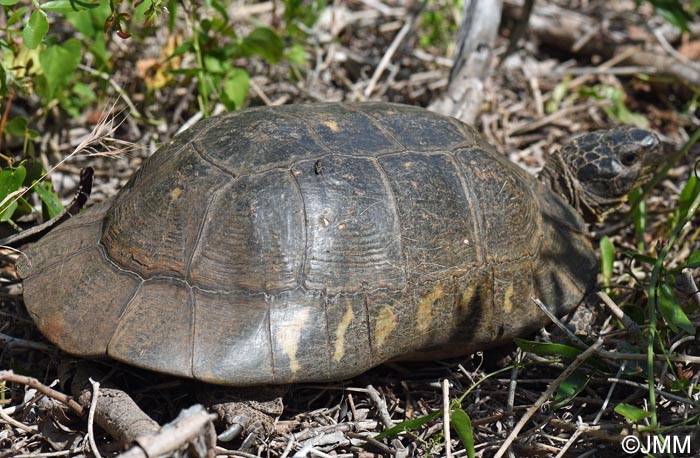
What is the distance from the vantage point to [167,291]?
2934 millimetres

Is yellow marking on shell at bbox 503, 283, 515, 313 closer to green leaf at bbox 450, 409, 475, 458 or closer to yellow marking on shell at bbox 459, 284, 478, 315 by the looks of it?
yellow marking on shell at bbox 459, 284, 478, 315

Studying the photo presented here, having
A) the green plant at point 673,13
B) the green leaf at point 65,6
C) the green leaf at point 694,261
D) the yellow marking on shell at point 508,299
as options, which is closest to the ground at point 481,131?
the green leaf at point 694,261

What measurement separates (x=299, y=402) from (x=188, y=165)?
1.30 metres

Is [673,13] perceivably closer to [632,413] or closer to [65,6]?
[632,413]

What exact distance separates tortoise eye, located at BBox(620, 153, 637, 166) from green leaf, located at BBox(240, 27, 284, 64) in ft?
8.01

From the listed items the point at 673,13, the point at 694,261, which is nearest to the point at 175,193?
the point at 694,261

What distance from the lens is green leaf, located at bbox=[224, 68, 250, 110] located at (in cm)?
446

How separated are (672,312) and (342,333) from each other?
1537mm

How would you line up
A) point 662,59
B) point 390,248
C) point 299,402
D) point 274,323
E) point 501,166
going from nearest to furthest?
1. point 274,323
2. point 390,248
3. point 299,402
4. point 501,166
5. point 662,59

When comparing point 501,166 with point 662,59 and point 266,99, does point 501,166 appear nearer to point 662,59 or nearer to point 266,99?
point 266,99

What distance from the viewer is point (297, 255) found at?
9.79ft

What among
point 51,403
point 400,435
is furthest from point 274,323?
point 51,403

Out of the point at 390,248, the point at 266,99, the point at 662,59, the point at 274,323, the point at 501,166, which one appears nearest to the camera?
the point at 274,323

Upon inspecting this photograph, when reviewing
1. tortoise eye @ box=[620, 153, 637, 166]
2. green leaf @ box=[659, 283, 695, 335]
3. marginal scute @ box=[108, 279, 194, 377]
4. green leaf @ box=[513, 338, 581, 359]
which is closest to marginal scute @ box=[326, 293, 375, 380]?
marginal scute @ box=[108, 279, 194, 377]
